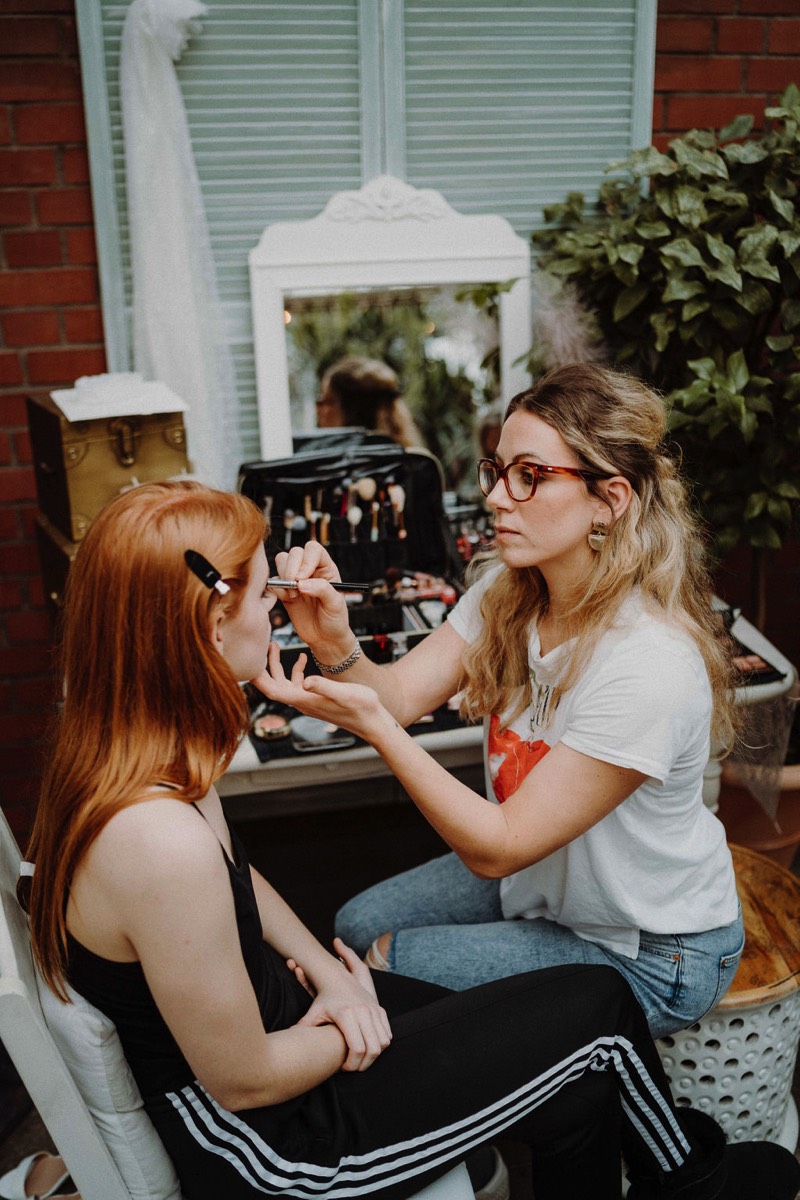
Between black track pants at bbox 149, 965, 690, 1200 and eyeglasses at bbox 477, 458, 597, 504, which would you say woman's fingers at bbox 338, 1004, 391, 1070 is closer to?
black track pants at bbox 149, 965, 690, 1200

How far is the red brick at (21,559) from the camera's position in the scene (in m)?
2.44

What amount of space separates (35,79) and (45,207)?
0.25 meters

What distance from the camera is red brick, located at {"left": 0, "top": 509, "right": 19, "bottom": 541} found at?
7.91ft

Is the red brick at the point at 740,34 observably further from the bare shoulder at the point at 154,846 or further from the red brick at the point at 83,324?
the bare shoulder at the point at 154,846

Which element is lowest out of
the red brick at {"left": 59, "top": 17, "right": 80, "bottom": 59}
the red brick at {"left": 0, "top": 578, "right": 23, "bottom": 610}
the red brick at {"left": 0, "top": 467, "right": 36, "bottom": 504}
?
the red brick at {"left": 0, "top": 578, "right": 23, "bottom": 610}

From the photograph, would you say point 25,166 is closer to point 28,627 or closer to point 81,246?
point 81,246

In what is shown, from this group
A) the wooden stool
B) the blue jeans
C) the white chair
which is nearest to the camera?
the white chair

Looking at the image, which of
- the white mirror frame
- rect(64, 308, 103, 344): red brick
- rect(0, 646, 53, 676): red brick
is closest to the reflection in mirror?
the white mirror frame

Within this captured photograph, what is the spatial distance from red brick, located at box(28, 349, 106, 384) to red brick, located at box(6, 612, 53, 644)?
58 cm

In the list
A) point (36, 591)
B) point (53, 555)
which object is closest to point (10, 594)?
point (36, 591)

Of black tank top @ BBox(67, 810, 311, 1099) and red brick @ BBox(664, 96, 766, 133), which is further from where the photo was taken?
red brick @ BBox(664, 96, 766, 133)

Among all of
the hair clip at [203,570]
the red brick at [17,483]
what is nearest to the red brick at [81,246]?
the red brick at [17,483]

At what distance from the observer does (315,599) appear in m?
1.46

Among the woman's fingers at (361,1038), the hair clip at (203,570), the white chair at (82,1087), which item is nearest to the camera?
the white chair at (82,1087)
